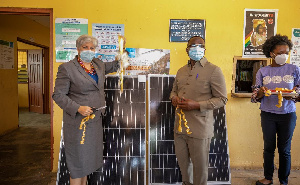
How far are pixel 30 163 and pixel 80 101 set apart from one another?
7.64 feet

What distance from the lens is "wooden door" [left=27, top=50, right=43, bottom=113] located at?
27.1 ft

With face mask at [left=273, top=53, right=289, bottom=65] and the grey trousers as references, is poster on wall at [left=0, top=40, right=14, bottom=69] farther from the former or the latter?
face mask at [left=273, top=53, right=289, bottom=65]

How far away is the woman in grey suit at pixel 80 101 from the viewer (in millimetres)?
2033

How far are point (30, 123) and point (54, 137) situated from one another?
414cm

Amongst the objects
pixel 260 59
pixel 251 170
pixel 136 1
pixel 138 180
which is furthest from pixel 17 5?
pixel 251 170

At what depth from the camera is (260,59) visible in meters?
3.32

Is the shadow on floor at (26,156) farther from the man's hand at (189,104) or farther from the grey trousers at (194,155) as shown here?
the man's hand at (189,104)

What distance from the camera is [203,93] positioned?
2.11 metres

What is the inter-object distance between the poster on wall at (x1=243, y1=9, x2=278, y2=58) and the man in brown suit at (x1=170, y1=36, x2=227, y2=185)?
1519mm

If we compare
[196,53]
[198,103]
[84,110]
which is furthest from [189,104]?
[84,110]

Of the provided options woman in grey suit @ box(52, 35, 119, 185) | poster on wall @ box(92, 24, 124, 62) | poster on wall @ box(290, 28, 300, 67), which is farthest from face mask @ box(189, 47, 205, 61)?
poster on wall @ box(290, 28, 300, 67)

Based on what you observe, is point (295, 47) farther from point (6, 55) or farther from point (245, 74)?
point (6, 55)

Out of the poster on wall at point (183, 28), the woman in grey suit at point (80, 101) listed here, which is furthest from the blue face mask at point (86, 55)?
the poster on wall at point (183, 28)

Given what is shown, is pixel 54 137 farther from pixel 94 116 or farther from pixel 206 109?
pixel 206 109
